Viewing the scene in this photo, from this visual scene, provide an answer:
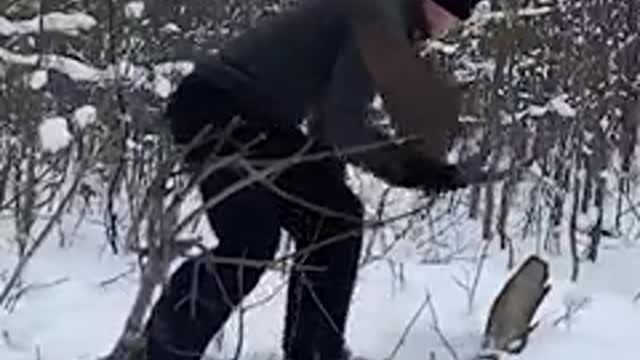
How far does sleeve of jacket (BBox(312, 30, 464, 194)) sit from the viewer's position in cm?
337

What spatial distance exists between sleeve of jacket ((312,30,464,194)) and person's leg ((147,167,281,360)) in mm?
254

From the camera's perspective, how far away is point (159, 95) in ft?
15.9

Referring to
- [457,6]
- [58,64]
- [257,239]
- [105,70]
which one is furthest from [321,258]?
[105,70]

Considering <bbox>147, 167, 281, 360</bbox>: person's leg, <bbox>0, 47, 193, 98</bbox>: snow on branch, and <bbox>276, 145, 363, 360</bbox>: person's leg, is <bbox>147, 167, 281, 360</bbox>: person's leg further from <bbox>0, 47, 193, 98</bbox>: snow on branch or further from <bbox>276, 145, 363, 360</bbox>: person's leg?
<bbox>0, 47, 193, 98</bbox>: snow on branch

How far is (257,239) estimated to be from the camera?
11.7 feet

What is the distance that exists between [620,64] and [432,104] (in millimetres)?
2440

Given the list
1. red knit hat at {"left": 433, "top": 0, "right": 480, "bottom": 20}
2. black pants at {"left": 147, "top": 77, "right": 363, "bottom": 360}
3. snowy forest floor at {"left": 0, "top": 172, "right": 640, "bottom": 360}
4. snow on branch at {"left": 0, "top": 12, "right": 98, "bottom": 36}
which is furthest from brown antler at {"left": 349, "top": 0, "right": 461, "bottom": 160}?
snow on branch at {"left": 0, "top": 12, "right": 98, "bottom": 36}

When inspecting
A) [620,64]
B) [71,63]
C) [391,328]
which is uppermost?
[620,64]

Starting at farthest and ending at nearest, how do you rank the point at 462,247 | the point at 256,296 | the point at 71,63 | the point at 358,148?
the point at 462,247
the point at 256,296
the point at 71,63
the point at 358,148

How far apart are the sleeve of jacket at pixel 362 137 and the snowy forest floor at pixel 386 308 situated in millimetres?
465

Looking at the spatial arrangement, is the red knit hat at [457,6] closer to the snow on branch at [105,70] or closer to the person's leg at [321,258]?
the person's leg at [321,258]

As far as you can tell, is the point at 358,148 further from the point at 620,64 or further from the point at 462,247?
the point at 620,64

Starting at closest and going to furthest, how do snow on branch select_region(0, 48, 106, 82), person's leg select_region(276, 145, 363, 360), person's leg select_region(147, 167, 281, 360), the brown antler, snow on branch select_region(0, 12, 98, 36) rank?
1. the brown antler
2. person's leg select_region(147, 167, 281, 360)
3. person's leg select_region(276, 145, 363, 360)
4. snow on branch select_region(0, 12, 98, 36)
5. snow on branch select_region(0, 48, 106, 82)

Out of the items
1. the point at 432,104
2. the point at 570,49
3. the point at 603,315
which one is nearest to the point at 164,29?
the point at 570,49
